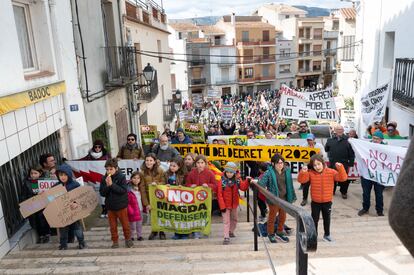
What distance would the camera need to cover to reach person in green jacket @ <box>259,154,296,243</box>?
6148 mm

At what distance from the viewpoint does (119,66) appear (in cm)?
1277

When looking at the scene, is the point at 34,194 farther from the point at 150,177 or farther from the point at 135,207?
the point at 150,177

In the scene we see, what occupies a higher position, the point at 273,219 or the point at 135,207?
the point at 135,207

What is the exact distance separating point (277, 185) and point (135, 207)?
2.44 metres

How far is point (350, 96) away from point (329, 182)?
22.9 meters

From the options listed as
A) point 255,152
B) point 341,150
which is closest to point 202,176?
point 255,152

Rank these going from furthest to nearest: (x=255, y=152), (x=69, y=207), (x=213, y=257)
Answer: (x=255, y=152) < (x=69, y=207) < (x=213, y=257)

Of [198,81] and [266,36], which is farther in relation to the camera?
[266,36]

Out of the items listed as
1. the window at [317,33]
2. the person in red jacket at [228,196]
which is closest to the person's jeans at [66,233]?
the person in red jacket at [228,196]

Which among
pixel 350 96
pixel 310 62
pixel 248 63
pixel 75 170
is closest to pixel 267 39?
pixel 248 63

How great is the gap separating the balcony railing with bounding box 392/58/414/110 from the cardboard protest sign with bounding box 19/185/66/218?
9.99 meters

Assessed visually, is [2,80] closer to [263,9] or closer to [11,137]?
[11,137]

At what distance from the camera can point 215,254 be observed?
541 cm

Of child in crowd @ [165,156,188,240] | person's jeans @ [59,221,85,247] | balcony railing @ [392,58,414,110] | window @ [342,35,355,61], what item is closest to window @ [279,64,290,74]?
window @ [342,35,355,61]
